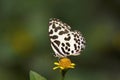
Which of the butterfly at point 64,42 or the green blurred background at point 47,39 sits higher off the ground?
the butterfly at point 64,42

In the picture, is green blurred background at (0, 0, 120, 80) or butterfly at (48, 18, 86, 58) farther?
green blurred background at (0, 0, 120, 80)

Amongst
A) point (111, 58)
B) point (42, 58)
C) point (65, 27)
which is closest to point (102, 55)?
point (111, 58)

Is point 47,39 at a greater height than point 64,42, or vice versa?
point 64,42

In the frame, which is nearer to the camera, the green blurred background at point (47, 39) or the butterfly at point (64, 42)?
the butterfly at point (64, 42)

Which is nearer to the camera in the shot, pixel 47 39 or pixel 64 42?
pixel 64 42

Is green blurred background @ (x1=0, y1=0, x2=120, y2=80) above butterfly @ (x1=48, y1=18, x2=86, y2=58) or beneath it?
beneath
